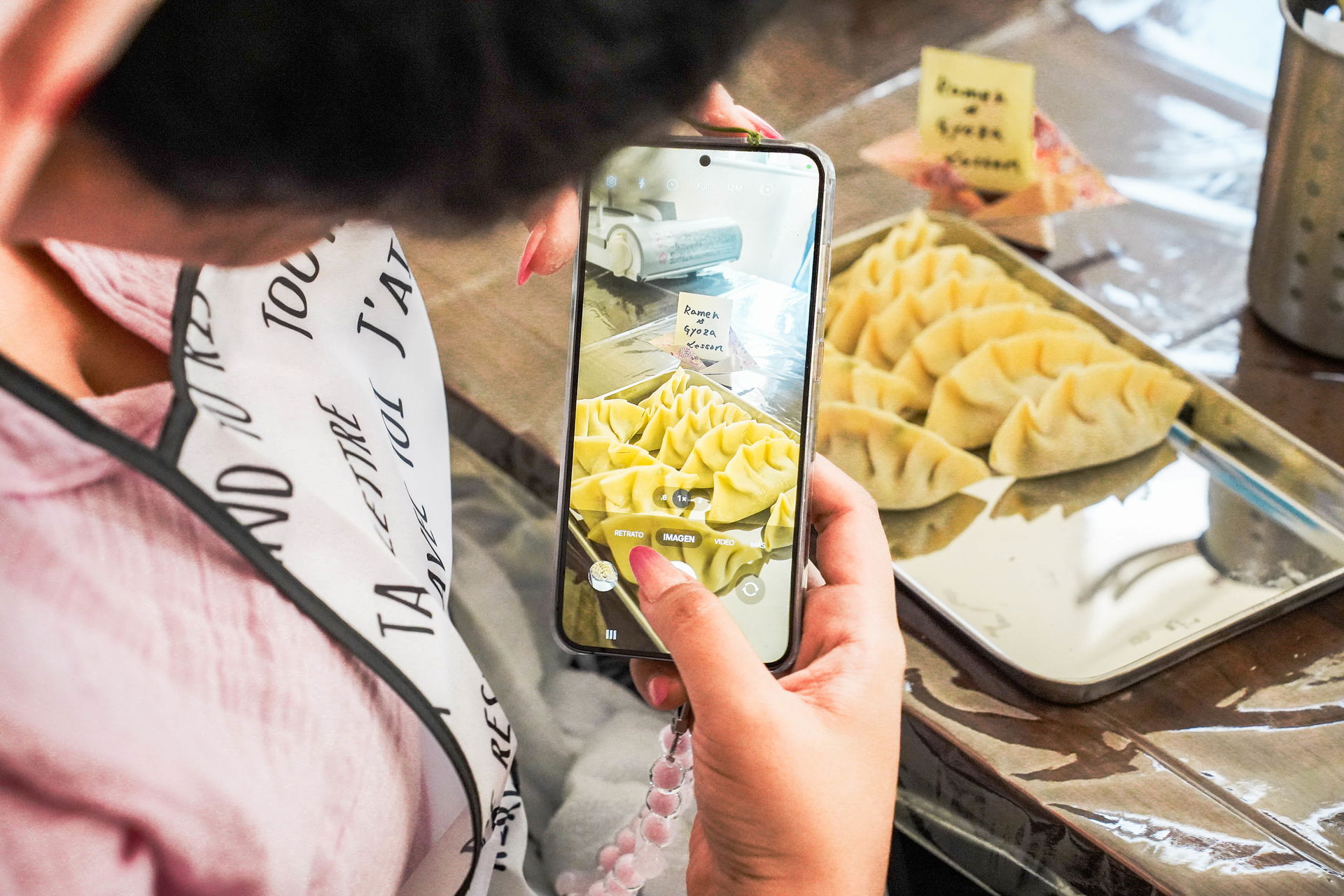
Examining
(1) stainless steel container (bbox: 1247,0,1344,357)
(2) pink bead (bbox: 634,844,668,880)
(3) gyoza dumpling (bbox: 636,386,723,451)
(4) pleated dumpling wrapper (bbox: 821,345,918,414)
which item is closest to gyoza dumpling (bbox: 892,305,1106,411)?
(4) pleated dumpling wrapper (bbox: 821,345,918,414)

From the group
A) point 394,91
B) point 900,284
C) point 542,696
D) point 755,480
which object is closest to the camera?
point 394,91

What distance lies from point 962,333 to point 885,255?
83 mm

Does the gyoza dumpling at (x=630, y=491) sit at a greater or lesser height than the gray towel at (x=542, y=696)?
greater

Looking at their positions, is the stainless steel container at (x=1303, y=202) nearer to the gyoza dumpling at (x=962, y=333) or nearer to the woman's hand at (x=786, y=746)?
the gyoza dumpling at (x=962, y=333)

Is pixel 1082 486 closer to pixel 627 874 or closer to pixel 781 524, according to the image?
pixel 781 524

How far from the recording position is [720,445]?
485 mm

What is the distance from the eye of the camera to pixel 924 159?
793mm

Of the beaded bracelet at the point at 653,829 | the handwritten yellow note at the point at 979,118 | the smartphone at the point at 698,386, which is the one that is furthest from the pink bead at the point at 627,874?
the handwritten yellow note at the point at 979,118

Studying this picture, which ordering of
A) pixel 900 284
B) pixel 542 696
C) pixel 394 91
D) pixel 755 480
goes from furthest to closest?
pixel 900 284
pixel 542 696
pixel 755 480
pixel 394 91

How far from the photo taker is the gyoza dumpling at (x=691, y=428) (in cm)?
49

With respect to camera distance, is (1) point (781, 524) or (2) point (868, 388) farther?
(2) point (868, 388)

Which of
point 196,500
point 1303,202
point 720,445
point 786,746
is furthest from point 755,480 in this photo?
point 1303,202

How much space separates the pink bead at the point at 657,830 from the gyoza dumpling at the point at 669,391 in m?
0.20

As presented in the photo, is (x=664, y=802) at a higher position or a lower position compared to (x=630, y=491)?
lower
